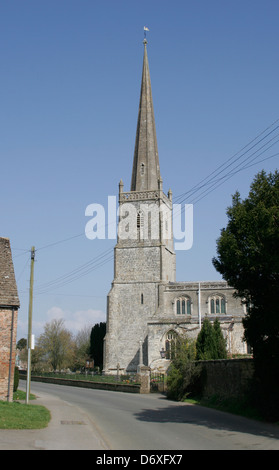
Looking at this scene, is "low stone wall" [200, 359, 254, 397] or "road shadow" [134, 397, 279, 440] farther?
"low stone wall" [200, 359, 254, 397]

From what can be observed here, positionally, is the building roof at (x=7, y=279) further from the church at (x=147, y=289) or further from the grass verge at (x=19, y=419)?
the church at (x=147, y=289)

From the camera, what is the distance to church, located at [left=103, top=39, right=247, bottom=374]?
53688mm

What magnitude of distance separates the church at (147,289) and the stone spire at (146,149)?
0.12 metres

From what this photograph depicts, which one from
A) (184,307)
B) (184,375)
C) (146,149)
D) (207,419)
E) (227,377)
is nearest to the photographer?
(207,419)

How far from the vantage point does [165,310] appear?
56.1m

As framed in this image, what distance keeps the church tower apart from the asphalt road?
1340 inches

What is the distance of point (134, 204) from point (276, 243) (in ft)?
148

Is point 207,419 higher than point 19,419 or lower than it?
lower

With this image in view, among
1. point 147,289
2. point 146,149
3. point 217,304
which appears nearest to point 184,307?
point 217,304

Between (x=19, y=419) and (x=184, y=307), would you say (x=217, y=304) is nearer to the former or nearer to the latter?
(x=184, y=307)

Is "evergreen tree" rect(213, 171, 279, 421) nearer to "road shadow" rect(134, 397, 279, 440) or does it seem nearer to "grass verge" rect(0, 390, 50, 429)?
"road shadow" rect(134, 397, 279, 440)

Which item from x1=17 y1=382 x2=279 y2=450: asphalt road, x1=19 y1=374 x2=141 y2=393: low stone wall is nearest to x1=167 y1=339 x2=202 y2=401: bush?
x1=17 y1=382 x2=279 y2=450: asphalt road

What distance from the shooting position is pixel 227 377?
Answer: 21.1 m

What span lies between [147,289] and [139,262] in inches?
130
